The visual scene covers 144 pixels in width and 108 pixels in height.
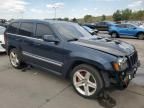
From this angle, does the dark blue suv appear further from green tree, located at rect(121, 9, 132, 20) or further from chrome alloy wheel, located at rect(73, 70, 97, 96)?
green tree, located at rect(121, 9, 132, 20)

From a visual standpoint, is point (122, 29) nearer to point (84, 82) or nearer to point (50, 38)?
point (50, 38)

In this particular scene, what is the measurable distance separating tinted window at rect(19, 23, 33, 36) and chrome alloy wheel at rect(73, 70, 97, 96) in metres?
2.06

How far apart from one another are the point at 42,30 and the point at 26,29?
0.83 metres

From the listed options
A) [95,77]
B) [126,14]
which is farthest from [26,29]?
[126,14]

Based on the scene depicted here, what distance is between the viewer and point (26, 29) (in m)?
5.29

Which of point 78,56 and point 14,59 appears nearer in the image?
point 78,56

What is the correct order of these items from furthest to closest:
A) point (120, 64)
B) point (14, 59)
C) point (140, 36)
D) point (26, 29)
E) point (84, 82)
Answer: point (140, 36) < point (14, 59) < point (26, 29) < point (84, 82) < point (120, 64)

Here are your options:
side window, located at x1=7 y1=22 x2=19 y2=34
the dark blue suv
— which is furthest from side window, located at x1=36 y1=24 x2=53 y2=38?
side window, located at x1=7 y1=22 x2=19 y2=34

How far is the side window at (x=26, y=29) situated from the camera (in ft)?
16.7

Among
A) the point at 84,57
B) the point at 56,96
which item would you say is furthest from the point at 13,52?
the point at 84,57

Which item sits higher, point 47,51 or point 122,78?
point 47,51

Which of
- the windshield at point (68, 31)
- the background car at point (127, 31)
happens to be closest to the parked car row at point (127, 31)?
the background car at point (127, 31)

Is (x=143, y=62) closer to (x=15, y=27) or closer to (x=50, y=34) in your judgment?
(x=50, y=34)

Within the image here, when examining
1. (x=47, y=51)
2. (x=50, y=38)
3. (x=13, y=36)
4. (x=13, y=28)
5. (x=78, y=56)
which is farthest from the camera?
(x=13, y=28)
